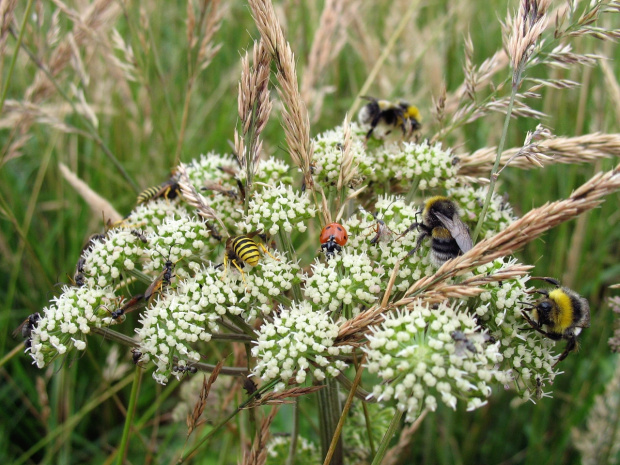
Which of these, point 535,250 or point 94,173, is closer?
point 535,250

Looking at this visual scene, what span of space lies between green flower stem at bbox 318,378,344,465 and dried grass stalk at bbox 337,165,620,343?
2.70 ft

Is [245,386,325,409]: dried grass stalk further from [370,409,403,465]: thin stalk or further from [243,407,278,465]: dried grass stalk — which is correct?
[370,409,403,465]: thin stalk

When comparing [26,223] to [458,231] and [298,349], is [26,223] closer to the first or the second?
[298,349]

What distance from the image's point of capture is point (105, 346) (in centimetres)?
579

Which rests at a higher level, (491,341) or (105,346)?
(105,346)

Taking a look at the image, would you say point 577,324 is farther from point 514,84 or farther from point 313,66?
point 313,66

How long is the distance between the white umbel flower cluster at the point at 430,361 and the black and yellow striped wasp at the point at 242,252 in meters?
0.85

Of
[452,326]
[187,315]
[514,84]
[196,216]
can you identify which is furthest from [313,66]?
[452,326]

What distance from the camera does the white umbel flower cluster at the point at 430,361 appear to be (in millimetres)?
2445

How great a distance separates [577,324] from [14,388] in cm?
504

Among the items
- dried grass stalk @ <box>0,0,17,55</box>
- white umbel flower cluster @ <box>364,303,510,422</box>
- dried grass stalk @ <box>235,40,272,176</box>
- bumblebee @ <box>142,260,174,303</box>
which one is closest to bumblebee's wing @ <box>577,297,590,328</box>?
white umbel flower cluster @ <box>364,303,510,422</box>

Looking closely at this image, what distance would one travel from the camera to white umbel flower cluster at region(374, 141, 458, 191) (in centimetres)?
361

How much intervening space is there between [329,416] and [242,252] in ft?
3.93

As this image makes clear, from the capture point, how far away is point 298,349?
2.73m
